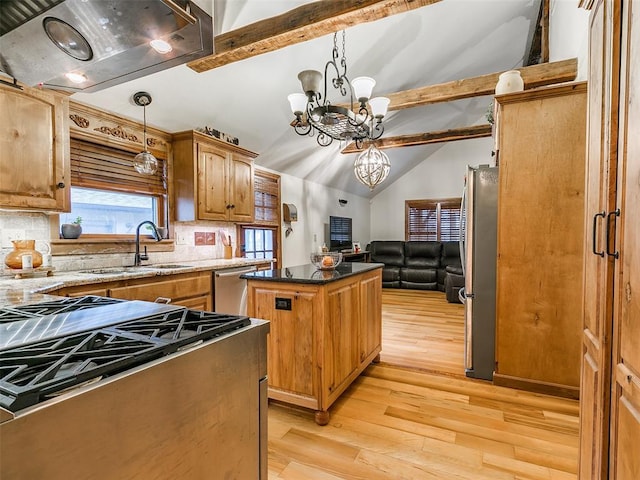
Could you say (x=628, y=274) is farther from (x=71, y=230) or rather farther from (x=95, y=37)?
(x=71, y=230)

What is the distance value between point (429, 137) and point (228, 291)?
4497 mm

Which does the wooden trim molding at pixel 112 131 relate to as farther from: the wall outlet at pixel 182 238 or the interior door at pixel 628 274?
the interior door at pixel 628 274

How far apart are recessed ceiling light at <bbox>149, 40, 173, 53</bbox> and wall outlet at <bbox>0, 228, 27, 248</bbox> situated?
2320 mm

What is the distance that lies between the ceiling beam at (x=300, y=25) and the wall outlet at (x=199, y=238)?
1.82 meters

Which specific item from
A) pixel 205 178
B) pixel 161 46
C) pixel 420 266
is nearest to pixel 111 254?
pixel 205 178

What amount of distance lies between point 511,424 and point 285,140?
3.97 m

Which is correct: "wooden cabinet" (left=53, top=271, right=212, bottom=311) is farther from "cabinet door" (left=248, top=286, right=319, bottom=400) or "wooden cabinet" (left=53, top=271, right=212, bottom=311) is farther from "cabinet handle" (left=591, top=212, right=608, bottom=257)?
"cabinet handle" (left=591, top=212, right=608, bottom=257)

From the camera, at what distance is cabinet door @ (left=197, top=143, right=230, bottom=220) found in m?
3.49

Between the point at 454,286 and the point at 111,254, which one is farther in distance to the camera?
the point at 454,286

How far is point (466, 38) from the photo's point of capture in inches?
147

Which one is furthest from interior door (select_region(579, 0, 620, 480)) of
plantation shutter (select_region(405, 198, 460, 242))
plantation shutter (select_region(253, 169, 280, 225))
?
plantation shutter (select_region(405, 198, 460, 242))

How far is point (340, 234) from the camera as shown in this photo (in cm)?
717

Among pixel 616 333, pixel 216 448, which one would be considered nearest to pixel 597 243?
pixel 616 333

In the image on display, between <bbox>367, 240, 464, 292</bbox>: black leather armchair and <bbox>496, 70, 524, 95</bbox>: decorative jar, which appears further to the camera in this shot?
<bbox>367, 240, 464, 292</bbox>: black leather armchair
